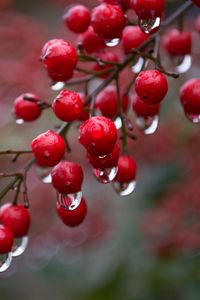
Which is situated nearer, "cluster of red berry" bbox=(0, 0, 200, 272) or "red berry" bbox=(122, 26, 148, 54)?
"cluster of red berry" bbox=(0, 0, 200, 272)

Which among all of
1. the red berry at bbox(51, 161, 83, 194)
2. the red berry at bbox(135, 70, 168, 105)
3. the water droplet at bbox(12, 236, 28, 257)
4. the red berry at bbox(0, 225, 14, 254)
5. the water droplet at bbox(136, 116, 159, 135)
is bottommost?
the water droplet at bbox(12, 236, 28, 257)

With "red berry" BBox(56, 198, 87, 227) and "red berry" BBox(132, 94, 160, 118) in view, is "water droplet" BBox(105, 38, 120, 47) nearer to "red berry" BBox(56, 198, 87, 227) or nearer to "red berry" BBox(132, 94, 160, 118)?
"red berry" BBox(132, 94, 160, 118)

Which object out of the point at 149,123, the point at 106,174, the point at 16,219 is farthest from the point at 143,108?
the point at 16,219

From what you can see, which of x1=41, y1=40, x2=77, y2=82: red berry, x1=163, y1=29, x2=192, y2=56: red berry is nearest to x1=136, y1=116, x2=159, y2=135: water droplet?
x1=41, y1=40, x2=77, y2=82: red berry

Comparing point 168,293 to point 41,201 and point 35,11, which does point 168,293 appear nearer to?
point 41,201

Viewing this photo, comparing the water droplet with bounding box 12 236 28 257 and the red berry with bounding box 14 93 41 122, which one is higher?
the red berry with bounding box 14 93 41 122

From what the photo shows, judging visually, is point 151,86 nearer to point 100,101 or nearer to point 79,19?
point 100,101

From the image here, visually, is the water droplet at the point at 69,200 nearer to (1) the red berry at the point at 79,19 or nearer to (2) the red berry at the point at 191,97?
(2) the red berry at the point at 191,97
